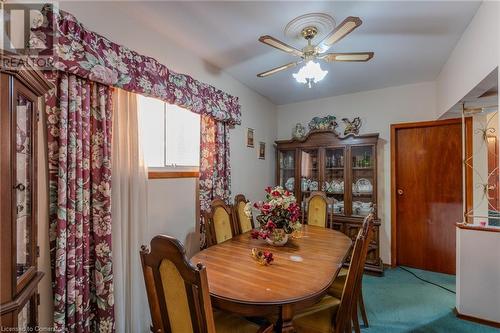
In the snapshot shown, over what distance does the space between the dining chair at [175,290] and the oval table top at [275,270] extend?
21 centimetres

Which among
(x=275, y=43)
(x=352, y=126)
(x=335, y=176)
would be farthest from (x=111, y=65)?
(x=352, y=126)

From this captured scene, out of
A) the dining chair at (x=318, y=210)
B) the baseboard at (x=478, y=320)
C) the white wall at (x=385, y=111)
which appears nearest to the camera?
the baseboard at (x=478, y=320)

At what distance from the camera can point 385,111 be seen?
3.59 metres

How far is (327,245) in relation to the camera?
6.64 ft

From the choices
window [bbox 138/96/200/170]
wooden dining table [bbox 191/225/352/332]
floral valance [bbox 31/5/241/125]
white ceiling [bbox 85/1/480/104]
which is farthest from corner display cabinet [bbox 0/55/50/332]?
white ceiling [bbox 85/1/480/104]

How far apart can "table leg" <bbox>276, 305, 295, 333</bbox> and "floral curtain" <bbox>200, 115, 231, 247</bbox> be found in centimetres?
153

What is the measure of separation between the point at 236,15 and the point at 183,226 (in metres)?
1.96

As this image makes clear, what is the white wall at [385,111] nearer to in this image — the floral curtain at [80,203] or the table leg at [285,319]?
the table leg at [285,319]

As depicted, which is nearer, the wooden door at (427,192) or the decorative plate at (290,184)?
the wooden door at (427,192)

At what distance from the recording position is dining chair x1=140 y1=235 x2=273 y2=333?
93 centimetres

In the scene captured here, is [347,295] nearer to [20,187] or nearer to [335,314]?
[335,314]

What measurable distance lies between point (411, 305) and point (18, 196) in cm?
325

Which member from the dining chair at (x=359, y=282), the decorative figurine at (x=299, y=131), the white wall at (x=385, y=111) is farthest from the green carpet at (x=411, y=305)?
the decorative figurine at (x=299, y=131)

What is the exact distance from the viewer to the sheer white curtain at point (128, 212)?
1.76m
